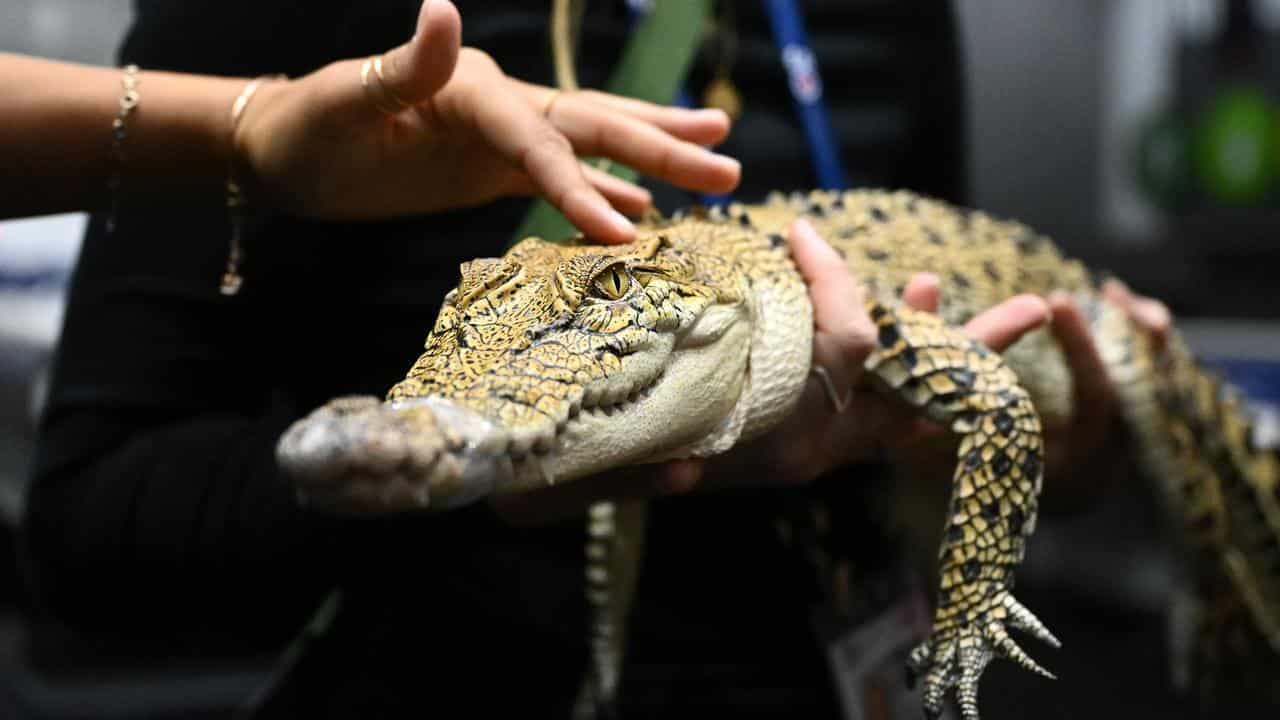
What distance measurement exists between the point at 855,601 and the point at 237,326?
740 millimetres

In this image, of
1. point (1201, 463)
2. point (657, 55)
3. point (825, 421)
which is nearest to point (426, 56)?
point (657, 55)

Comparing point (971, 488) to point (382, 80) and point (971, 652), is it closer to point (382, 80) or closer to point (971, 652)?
point (971, 652)

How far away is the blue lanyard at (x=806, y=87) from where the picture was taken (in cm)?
138

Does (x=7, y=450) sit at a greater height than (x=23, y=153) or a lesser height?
lesser

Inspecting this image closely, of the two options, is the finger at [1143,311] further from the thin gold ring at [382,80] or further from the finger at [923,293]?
the thin gold ring at [382,80]

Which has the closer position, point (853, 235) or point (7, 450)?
point (853, 235)

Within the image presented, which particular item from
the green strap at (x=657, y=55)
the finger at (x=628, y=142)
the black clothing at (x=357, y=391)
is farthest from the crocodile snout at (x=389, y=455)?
the green strap at (x=657, y=55)

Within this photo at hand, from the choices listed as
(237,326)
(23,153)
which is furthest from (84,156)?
(237,326)

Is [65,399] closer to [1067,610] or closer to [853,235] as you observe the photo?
[853,235]

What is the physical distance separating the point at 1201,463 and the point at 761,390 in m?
0.86

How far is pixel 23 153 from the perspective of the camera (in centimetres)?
70

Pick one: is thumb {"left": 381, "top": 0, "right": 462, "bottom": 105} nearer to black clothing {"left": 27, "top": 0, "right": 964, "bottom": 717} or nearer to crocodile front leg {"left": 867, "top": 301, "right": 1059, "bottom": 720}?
black clothing {"left": 27, "top": 0, "right": 964, "bottom": 717}

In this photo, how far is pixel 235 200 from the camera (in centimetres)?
82

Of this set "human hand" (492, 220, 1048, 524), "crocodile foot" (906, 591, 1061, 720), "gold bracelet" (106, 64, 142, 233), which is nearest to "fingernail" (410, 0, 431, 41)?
"gold bracelet" (106, 64, 142, 233)
